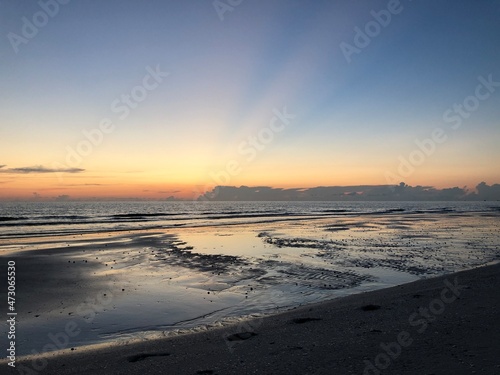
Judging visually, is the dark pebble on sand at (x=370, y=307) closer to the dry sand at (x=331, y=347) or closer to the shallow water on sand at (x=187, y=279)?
the dry sand at (x=331, y=347)

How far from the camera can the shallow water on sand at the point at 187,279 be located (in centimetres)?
1048

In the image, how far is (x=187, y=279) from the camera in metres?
16.4

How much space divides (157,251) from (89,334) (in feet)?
55.9

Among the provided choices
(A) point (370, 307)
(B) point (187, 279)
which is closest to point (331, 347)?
(A) point (370, 307)

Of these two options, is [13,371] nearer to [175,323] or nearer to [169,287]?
[175,323]

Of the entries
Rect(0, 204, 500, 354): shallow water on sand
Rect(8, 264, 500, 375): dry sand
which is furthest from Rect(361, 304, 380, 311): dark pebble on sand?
Rect(0, 204, 500, 354): shallow water on sand

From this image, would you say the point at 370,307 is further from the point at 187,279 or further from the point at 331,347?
the point at 187,279

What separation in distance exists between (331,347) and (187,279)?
33.8 ft

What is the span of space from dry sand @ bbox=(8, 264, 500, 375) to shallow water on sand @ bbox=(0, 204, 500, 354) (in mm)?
1382

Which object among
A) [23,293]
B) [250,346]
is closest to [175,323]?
[250,346]

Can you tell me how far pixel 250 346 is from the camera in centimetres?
766

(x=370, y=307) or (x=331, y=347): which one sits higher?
(x=331, y=347)

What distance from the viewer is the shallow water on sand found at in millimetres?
10477

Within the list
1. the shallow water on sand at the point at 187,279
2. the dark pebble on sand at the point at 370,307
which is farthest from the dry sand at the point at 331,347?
the shallow water on sand at the point at 187,279
